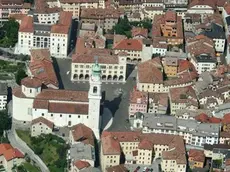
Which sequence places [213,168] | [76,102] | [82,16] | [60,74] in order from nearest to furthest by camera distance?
[213,168] → [76,102] → [60,74] → [82,16]

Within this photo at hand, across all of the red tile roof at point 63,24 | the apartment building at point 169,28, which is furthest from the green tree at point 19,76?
the apartment building at point 169,28

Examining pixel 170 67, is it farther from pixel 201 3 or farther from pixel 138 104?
pixel 201 3

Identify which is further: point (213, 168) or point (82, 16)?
point (82, 16)

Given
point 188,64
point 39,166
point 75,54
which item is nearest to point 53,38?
point 75,54

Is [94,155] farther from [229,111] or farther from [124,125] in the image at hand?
[229,111]

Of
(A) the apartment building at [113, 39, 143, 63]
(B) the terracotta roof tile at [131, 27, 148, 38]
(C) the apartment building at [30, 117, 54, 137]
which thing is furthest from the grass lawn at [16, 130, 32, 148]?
(B) the terracotta roof tile at [131, 27, 148, 38]

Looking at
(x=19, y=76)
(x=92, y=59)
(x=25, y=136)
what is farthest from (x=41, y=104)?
(x=92, y=59)
